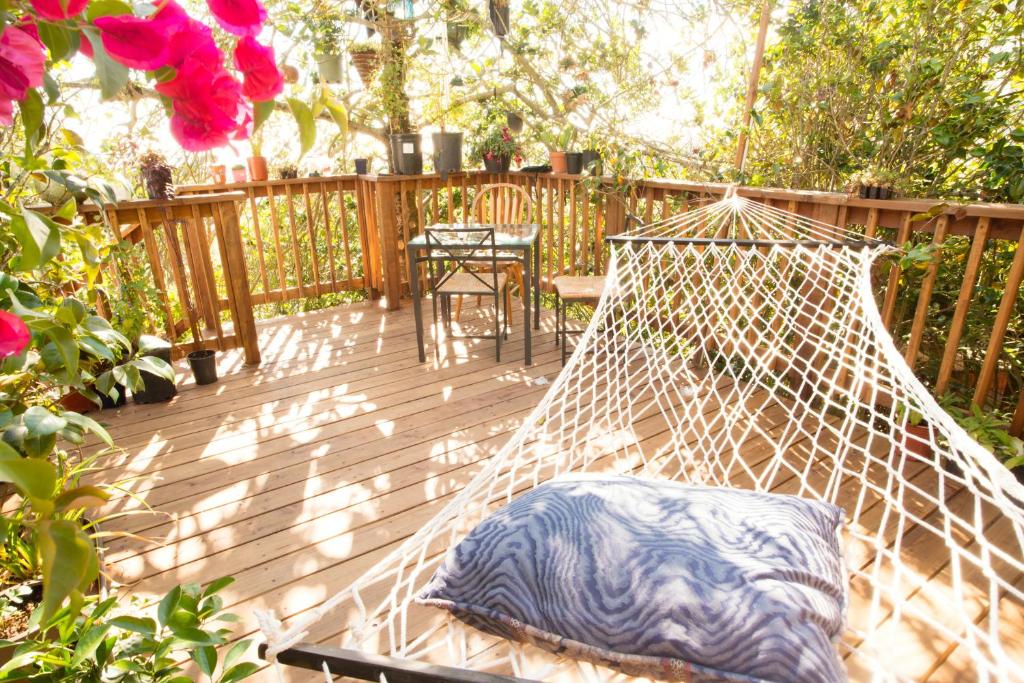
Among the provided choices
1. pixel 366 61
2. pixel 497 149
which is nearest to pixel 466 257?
pixel 497 149

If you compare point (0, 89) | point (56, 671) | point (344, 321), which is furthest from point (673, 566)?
point (344, 321)

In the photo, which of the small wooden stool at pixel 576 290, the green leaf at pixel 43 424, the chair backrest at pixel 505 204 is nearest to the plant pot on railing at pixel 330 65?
the chair backrest at pixel 505 204

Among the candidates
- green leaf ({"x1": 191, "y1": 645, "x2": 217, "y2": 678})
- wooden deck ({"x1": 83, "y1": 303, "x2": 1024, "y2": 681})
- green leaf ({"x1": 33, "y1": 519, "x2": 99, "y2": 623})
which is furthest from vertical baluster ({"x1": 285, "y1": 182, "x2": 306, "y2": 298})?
green leaf ({"x1": 33, "y1": 519, "x2": 99, "y2": 623})

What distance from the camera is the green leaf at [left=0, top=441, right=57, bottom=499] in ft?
1.00

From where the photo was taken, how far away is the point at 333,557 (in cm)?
175

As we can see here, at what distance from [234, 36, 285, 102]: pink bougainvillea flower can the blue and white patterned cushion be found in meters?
0.75

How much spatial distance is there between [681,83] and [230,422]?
14.1 feet

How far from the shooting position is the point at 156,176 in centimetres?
279

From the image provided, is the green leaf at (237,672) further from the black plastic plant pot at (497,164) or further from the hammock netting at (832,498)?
the black plastic plant pot at (497,164)

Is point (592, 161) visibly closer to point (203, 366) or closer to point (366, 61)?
point (366, 61)

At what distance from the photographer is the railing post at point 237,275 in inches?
118

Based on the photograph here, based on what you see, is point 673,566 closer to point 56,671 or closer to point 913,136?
point 56,671

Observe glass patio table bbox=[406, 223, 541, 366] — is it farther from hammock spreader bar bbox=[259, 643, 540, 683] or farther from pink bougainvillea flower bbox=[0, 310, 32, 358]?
pink bougainvillea flower bbox=[0, 310, 32, 358]

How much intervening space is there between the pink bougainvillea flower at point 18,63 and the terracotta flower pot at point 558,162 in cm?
354
